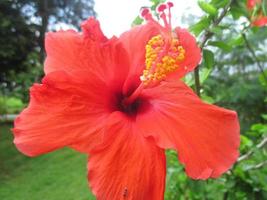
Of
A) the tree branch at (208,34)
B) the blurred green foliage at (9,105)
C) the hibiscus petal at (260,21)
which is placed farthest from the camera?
the blurred green foliage at (9,105)

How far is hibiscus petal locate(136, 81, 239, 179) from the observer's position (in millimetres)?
607

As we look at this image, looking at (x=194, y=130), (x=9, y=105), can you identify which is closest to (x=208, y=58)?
(x=194, y=130)

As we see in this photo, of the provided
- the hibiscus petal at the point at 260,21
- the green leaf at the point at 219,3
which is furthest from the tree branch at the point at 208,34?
the hibiscus petal at the point at 260,21

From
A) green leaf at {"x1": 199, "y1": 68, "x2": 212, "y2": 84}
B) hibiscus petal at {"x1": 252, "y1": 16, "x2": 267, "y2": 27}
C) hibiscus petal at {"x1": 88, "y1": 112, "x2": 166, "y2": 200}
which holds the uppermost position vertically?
hibiscus petal at {"x1": 252, "y1": 16, "x2": 267, "y2": 27}

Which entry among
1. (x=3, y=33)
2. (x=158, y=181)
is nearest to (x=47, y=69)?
(x=158, y=181)

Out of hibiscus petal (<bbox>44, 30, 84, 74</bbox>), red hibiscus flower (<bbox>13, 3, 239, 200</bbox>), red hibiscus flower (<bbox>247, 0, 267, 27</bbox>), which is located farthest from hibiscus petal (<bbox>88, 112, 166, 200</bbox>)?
red hibiscus flower (<bbox>247, 0, 267, 27</bbox>)

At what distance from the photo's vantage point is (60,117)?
63 cm

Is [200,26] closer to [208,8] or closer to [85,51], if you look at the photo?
[208,8]

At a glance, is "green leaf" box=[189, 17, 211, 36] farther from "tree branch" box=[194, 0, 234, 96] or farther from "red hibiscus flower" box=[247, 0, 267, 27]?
"red hibiscus flower" box=[247, 0, 267, 27]

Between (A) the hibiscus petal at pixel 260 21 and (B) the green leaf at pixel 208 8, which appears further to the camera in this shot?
(A) the hibiscus petal at pixel 260 21

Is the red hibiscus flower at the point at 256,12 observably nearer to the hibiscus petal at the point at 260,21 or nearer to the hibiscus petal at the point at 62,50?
the hibiscus petal at the point at 260,21

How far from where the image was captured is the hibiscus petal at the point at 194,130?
0.61m

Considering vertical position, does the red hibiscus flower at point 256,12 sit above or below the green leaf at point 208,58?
above

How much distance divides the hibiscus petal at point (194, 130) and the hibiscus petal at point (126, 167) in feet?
0.07
